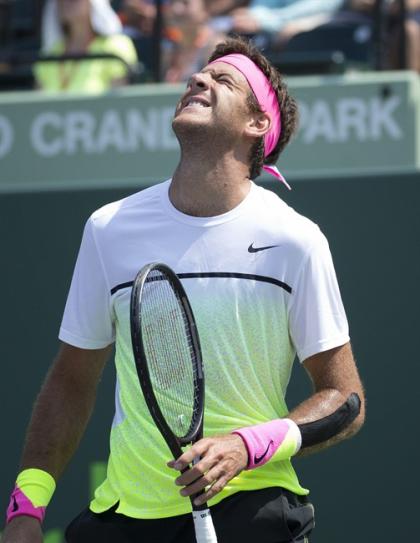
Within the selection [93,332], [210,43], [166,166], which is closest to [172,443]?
[93,332]

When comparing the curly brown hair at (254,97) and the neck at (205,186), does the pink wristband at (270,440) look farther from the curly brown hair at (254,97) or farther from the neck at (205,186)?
the curly brown hair at (254,97)

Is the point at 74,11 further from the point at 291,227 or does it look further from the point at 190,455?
the point at 190,455

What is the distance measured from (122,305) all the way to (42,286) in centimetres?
252

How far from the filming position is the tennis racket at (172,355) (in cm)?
267

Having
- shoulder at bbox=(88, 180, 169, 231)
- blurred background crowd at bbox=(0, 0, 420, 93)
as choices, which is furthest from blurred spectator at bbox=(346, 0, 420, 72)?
shoulder at bbox=(88, 180, 169, 231)

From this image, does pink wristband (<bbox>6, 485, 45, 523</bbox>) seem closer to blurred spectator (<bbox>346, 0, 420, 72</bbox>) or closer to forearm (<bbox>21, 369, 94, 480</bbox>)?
forearm (<bbox>21, 369, 94, 480</bbox>)

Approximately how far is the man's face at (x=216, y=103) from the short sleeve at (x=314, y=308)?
40 centimetres

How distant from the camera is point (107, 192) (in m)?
5.45

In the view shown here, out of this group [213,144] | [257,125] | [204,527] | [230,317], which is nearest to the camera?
[204,527]

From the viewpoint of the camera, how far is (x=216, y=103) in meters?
3.16

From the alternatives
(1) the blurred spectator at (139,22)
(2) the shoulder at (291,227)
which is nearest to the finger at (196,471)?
(2) the shoulder at (291,227)

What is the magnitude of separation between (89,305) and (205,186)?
0.44 metres

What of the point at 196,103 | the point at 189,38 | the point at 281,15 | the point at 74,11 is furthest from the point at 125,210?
the point at 281,15

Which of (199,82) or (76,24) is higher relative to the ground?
(199,82)
